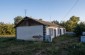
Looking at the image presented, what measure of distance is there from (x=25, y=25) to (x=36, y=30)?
2176 mm

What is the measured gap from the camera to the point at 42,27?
64.8ft

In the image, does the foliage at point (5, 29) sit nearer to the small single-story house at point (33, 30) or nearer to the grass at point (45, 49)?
the small single-story house at point (33, 30)

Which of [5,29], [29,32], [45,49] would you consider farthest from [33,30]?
[5,29]

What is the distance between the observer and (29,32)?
20859mm

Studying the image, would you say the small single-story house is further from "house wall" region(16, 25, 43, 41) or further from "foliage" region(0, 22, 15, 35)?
"foliage" region(0, 22, 15, 35)

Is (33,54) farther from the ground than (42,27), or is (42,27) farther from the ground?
(42,27)

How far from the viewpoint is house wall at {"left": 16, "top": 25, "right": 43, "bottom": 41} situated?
65.6ft

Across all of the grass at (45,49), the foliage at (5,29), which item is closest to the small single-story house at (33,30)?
the grass at (45,49)

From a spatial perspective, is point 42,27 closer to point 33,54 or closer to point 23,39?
point 23,39

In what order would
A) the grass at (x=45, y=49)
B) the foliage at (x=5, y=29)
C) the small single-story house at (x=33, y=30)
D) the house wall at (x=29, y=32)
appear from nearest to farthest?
the grass at (x=45, y=49), the small single-story house at (x=33, y=30), the house wall at (x=29, y=32), the foliage at (x=5, y=29)

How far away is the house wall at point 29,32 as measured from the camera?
20.0m

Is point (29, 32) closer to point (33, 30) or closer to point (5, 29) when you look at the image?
point (33, 30)

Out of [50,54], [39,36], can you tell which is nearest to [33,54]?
[50,54]

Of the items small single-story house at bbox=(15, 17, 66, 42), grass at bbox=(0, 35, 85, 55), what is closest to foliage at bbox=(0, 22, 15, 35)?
small single-story house at bbox=(15, 17, 66, 42)
